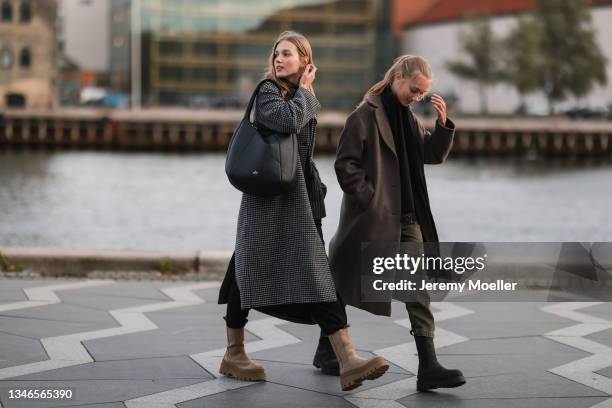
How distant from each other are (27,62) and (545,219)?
63563 millimetres

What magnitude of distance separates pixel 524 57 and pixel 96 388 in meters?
75.8

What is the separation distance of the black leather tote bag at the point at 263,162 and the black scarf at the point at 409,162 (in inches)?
20.3

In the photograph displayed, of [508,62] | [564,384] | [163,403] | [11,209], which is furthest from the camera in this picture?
[508,62]

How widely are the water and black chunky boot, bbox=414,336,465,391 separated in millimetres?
11849

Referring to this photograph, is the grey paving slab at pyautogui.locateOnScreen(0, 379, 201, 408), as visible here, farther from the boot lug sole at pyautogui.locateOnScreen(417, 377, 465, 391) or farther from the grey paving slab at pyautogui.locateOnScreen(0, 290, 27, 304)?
the grey paving slab at pyautogui.locateOnScreen(0, 290, 27, 304)

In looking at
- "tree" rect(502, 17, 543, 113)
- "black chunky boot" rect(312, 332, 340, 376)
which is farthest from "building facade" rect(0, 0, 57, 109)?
"black chunky boot" rect(312, 332, 340, 376)

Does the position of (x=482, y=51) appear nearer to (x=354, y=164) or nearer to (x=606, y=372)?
(x=606, y=372)

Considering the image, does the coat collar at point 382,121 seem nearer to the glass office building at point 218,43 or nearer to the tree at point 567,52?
the tree at point 567,52

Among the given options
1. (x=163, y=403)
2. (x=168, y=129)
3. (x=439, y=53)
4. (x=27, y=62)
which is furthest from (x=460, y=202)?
(x=439, y=53)

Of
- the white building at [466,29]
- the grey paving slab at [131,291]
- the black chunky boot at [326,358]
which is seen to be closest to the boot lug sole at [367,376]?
the black chunky boot at [326,358]

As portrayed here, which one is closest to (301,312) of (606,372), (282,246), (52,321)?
(282,246)

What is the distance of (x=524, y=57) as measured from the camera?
3083 inches

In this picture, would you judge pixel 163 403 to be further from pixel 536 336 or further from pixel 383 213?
pixel 536 336

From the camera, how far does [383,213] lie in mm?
5086
